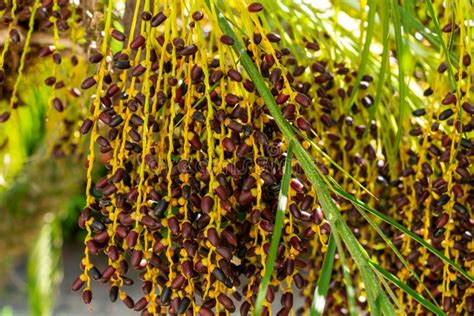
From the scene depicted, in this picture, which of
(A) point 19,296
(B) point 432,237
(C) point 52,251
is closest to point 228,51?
(B) point 432,237

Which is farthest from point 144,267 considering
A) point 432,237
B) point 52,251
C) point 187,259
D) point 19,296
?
point 19,296

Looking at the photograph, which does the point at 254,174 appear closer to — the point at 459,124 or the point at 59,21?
the point at 459,124

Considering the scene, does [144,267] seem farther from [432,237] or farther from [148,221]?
[432,237]

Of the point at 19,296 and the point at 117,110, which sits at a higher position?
the point at 117,110

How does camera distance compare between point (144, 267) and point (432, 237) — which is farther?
point (432, 237)

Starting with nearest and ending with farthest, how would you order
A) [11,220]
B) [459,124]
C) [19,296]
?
[459,124]
[11,220]
[19,296]

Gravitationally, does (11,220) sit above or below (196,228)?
below

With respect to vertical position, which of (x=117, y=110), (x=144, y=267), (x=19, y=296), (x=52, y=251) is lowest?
(x=19, y=296)

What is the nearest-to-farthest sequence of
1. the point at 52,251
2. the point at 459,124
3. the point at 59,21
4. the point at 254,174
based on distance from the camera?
the point at 254,174 < the point at 459,124 < the point at 59,21 < the point at 52,251

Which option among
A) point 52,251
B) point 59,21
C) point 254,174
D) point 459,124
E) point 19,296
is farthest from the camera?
point 19,296
